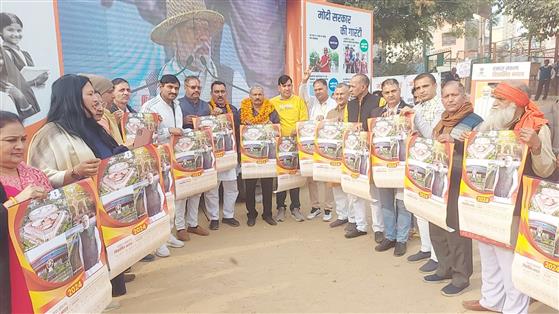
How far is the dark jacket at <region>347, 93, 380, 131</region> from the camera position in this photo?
446 cm

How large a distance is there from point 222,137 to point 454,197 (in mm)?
2652

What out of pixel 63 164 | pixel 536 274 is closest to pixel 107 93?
pixel 63 164

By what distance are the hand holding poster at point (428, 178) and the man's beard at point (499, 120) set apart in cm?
26

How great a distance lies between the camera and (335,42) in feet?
24.9

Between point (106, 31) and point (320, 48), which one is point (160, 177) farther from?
point (320, 48)

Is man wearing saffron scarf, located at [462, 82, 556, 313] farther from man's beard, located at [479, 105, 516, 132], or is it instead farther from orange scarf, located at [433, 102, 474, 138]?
orange scarf, located at [433, 102, 474, 138]

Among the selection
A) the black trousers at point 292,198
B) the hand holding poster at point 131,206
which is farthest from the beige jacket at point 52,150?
the black trousers at point 292,198

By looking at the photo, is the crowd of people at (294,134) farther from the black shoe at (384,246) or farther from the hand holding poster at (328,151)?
the hand holding poster at (328,151)

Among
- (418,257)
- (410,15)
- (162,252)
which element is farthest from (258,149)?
(410,15)

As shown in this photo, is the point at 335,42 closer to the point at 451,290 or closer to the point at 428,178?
the point at 428,178

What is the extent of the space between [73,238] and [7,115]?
2.23 ft

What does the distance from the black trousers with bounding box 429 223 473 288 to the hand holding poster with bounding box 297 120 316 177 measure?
177 cm

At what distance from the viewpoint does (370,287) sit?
3.46 meters

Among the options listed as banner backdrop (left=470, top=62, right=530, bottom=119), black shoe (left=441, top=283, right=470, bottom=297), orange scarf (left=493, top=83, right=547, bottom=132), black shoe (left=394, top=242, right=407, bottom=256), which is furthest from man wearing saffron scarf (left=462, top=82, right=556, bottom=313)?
banner backdrop (left=470, top=62, right=530, bottom=119)
